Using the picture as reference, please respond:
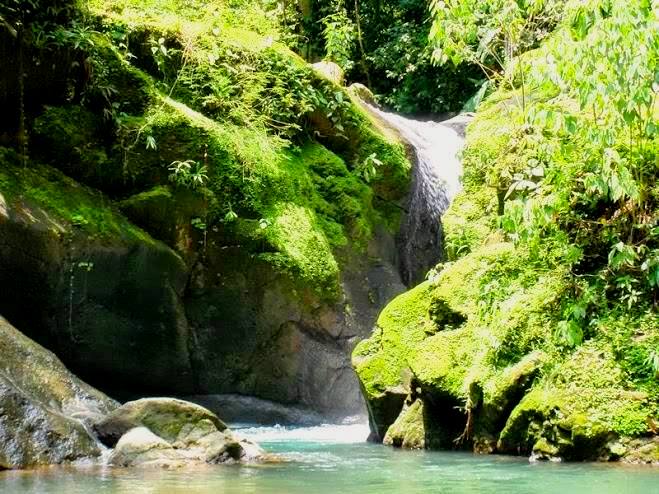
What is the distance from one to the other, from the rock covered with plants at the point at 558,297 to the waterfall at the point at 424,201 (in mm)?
4542

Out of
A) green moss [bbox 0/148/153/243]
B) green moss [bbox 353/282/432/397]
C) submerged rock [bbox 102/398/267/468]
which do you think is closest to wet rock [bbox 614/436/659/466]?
green moss [bbox 353/282/432/397]

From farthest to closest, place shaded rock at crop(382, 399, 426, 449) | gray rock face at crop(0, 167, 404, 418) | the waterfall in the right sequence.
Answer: the waterfall
gray rock face at crop(0, 167, 404, 418)
shaded rock at crop(382, 399, 426, 449)

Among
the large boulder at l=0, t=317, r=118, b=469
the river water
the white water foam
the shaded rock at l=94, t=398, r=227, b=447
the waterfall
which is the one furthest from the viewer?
the waterfall

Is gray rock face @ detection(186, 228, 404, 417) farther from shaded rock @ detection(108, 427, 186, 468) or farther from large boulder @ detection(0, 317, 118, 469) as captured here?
shaded rock @ detection(108, 427, 186, 468)

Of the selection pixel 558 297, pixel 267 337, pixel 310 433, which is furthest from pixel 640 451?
pixel 267 337

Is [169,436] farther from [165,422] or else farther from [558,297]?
[558,297]

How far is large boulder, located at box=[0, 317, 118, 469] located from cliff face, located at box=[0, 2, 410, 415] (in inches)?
77.2

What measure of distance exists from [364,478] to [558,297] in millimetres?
2854

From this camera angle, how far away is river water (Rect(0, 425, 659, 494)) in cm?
577

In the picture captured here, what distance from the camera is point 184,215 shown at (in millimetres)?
11930

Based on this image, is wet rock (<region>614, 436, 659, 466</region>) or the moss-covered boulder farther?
the moss-covered boulder

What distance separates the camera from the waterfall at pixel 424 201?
14.5 m

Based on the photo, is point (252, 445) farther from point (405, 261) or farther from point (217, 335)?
point (405, 261)

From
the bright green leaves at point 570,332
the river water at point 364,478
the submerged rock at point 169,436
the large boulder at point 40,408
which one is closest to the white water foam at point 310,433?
the submerged rock at point 169,436
